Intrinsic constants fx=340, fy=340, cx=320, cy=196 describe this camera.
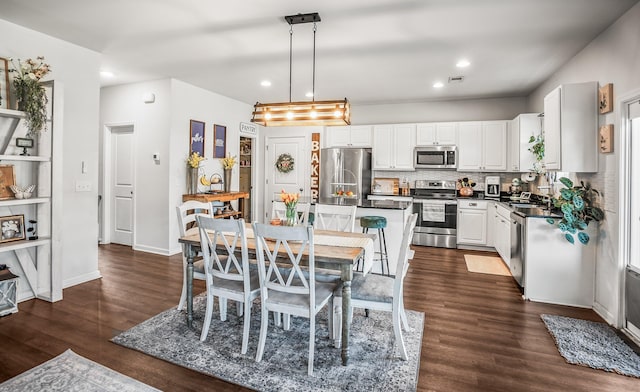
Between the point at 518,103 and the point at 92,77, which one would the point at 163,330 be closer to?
the point at 92,77

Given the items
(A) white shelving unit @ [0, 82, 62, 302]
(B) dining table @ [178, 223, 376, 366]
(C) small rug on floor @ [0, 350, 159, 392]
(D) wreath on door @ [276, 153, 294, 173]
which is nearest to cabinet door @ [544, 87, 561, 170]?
(B) dining table @ [178, 223, 376, 366]

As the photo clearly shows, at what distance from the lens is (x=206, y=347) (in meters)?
2.51

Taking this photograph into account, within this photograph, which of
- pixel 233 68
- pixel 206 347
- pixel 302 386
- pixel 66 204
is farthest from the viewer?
pixel 233 68

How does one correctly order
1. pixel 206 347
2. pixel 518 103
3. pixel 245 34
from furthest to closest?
pixel 518 103, pixel 245 34, pixel 206 347

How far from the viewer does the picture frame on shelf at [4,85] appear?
3.25 meters

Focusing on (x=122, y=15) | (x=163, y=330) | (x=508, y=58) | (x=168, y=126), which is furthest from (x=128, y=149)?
(x=508, y=58)

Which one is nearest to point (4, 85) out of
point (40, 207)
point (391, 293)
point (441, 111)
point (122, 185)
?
point (40, 207)

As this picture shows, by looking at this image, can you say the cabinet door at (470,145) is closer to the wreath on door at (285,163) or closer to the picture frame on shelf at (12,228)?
the wreath on door at (285,163)

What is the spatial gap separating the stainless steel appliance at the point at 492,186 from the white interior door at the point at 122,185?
609cm

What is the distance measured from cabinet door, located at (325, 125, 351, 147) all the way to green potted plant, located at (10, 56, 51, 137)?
15.3 feet

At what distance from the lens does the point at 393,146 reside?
6504mm

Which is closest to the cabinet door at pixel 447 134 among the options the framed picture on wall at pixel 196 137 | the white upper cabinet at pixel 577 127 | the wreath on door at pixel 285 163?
the white upper cabinet at pixel 577 127

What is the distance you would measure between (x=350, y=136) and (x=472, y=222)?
9.11 feet

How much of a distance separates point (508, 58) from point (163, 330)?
467cm
